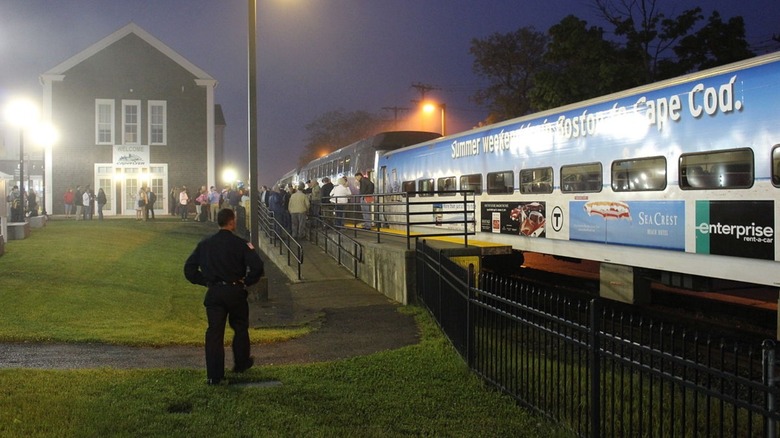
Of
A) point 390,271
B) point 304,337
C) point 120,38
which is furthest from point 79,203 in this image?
point 304,337

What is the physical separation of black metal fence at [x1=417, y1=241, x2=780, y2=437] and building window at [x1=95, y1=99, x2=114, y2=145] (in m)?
31.3

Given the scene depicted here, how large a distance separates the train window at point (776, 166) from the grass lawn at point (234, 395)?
433 cm

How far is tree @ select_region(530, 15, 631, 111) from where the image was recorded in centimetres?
3019

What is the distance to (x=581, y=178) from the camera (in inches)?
483

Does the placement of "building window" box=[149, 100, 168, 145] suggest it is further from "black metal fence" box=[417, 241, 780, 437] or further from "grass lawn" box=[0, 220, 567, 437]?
"black metal fence" box=[417, 241, 780, 437]

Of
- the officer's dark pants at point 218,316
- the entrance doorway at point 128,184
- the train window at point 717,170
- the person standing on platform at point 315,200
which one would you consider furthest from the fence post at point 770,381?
the entrance doorway at point 128,184

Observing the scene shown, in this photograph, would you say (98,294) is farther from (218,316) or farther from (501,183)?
(501,183)

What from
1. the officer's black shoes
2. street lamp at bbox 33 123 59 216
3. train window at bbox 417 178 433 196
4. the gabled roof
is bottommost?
the officer's black shoes

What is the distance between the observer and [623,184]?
36.7ft

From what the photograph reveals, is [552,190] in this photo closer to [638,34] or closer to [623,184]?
[623,184]

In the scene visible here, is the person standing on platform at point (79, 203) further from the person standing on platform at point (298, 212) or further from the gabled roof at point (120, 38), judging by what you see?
the person standing on platform at point (298, 212)

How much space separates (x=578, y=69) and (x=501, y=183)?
18.2 metres

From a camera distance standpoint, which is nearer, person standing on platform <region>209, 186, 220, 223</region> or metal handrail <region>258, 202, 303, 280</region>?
metal handrail <region>258, 202, 303, 280</region>

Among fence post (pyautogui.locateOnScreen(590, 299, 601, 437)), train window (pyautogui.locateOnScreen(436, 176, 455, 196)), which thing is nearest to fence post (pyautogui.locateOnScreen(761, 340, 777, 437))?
fence post (pyautogui.locateOnScreen(590, 299, 601, 437))
